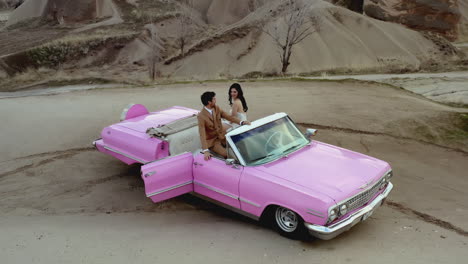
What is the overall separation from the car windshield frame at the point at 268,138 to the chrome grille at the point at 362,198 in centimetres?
128

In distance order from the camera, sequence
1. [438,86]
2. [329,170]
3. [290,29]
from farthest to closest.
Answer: [290,29] → [438,86] → [329,170]

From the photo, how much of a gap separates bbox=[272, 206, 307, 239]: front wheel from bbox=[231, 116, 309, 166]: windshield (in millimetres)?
809

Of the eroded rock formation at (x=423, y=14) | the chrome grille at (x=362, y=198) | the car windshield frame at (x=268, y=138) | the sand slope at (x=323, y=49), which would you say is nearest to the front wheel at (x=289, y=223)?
the chrome grille at (x=362, y=198)

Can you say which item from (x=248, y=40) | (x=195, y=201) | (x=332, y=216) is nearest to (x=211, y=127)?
(x=195, y=201)

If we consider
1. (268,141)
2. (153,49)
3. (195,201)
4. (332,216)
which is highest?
(268,141)

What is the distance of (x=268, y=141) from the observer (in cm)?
652

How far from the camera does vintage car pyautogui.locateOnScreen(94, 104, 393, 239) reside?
5.36 metres

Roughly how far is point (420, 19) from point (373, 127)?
30.5 metres

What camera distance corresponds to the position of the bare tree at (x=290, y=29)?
2703 cm

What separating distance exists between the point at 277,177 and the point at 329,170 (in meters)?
0.74

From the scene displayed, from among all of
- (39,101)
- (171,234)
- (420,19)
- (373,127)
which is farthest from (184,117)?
(420,19)

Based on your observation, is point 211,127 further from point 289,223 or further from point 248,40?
point 248,40

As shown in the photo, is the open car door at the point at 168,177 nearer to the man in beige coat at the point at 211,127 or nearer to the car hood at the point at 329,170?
the man in beige coat at the point at 211,127

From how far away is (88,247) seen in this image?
5609 mm
